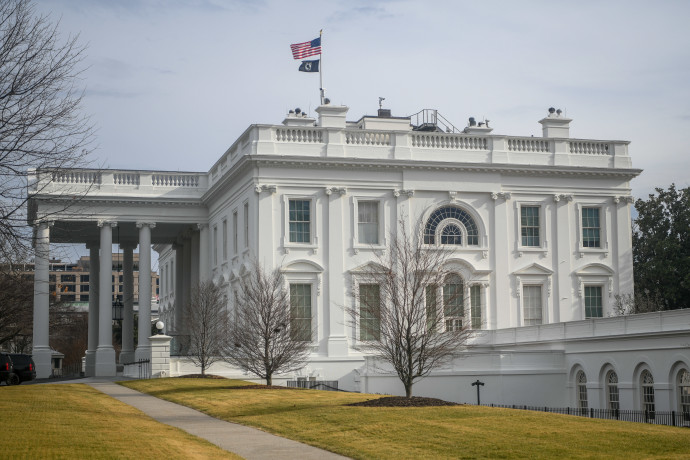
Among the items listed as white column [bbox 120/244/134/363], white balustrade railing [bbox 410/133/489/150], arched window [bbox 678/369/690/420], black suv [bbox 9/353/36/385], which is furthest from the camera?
white column [bbox 120/244/134/363]

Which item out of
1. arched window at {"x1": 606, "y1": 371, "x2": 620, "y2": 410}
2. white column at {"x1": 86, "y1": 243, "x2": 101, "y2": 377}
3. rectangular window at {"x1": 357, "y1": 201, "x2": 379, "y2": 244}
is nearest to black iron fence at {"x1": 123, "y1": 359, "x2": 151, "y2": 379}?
white column at {"x1": 86, "y1": 243, "x2": 101, "y2": 377}

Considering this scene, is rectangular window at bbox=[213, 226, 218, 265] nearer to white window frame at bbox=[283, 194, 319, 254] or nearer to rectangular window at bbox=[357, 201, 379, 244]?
white window frame at bbox=[283, 194, 319, 254]

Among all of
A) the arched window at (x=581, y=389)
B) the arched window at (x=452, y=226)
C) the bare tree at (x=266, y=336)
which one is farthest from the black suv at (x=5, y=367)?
the arched window at (x=581, y=389)

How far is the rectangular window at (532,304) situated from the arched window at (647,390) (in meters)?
15.4

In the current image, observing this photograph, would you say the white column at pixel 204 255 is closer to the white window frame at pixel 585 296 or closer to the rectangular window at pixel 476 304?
the rectangular window at pixel 476 304

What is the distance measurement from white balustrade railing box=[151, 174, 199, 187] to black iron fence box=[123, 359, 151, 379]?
487 inches

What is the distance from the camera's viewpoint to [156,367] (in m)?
50.7

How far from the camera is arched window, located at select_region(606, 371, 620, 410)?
145ft

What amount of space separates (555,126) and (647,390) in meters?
22.6

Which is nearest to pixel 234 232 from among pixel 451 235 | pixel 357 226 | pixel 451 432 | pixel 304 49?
pixel 357 226

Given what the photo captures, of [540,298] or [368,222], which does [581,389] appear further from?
[368,222]

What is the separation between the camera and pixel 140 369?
54.5 metres

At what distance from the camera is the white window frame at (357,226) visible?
5488 centimetres

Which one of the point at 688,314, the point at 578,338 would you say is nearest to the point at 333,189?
the point at 578,338
